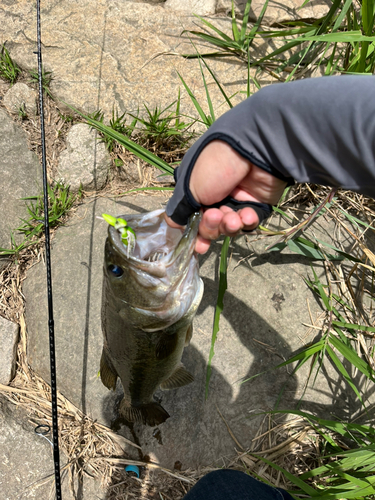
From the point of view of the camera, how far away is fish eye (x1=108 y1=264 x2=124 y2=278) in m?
1.68

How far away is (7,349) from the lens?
3.06 meters

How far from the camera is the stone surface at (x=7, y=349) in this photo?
9.93 ft

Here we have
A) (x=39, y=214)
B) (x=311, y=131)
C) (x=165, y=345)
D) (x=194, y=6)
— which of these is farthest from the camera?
(x=194, y=6)

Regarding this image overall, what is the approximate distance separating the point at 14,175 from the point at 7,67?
43.4 inches

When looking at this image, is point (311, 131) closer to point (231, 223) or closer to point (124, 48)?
point (231, 223)

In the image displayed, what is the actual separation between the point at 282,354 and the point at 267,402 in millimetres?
388

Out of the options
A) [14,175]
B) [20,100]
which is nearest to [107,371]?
[14,175]

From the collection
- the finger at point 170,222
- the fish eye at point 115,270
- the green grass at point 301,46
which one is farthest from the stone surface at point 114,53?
the fish eye at point 115,270

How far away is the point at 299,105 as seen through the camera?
131 centimetres

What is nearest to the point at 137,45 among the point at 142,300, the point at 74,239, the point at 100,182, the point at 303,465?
the point at 100,182

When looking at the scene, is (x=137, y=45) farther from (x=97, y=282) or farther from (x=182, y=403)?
(x=182, y=403)

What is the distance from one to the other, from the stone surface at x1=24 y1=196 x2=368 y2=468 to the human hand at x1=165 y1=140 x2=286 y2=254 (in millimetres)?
1200

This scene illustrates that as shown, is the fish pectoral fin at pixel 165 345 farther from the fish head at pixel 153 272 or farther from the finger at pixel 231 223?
the finger at pixel 231 223

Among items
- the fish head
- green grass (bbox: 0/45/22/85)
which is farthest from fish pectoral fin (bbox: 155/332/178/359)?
green grass (bbox: 0/45/22/85)
